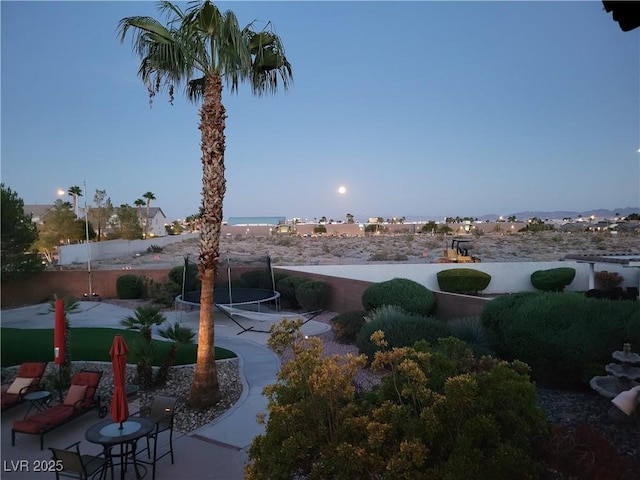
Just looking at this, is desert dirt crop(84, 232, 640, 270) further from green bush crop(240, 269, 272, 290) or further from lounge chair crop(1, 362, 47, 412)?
lounge chair crop(1, 362, 47, 412)

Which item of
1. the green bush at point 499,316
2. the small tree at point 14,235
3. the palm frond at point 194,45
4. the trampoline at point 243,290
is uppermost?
the palm frond at point 194,45

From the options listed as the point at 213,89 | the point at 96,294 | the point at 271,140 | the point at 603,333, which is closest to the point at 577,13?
the point at 603,333

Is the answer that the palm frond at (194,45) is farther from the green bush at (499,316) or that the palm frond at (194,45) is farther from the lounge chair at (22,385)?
the green bush at (499,316)

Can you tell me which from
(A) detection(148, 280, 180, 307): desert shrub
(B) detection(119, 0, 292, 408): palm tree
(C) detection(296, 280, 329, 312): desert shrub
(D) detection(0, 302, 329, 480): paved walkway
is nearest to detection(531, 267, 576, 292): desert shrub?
(C) detection(296, 280, 329, 312): desert shrub

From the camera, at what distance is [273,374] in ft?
30.7

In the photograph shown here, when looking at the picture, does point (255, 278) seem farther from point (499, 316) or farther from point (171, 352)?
point (499, 316)

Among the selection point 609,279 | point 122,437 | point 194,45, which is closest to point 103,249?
point 194,45

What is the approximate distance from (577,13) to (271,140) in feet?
94.4

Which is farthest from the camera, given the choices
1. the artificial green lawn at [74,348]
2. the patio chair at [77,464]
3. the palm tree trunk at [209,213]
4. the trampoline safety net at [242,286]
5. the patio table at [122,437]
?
the trampoline safety net at [242,286]

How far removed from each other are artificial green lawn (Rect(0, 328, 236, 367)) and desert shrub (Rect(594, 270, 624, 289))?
53.1ft

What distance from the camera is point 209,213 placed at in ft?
24.4

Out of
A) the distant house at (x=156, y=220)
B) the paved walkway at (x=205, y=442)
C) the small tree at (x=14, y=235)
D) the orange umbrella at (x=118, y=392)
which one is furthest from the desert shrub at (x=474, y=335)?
the distant house at (x=156, y=220)

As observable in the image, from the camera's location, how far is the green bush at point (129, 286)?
65.5ft

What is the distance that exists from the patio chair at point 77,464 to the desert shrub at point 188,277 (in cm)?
1332
